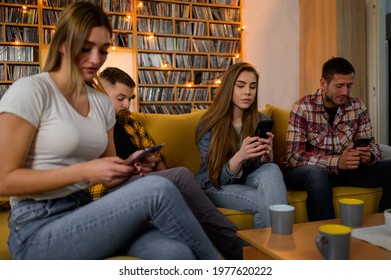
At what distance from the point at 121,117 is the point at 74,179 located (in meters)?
0.93

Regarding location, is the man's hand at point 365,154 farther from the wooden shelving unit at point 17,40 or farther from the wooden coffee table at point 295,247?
the wooden shelving unit at point 17,40

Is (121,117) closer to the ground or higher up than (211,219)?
higher up

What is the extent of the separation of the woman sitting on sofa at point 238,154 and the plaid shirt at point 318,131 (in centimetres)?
24

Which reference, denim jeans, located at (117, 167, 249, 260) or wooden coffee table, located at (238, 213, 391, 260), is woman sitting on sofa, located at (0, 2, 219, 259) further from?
denim jeans, located at (117, 167, 249, 260)

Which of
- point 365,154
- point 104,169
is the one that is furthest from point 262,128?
point 104,169

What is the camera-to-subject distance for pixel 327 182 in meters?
1.85

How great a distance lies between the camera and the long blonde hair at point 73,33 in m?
1.07

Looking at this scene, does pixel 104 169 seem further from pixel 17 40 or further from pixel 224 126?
pixel 17 40

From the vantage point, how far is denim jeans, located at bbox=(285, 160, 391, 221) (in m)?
1.80

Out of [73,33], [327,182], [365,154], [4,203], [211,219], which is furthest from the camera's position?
[365,154]

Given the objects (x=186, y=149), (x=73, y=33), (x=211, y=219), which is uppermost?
(x=73, y=33)

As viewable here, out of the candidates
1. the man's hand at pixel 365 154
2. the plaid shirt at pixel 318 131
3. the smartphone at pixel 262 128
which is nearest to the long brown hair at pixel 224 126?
the smartphone at pixel 262 128

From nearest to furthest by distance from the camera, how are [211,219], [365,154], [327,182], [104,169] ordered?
[104,169], [211,219], [327,182], [365,154]

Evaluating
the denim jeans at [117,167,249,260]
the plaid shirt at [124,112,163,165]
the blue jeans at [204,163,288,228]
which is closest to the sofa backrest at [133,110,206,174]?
the plaid shirt at [124,112,163,165]
